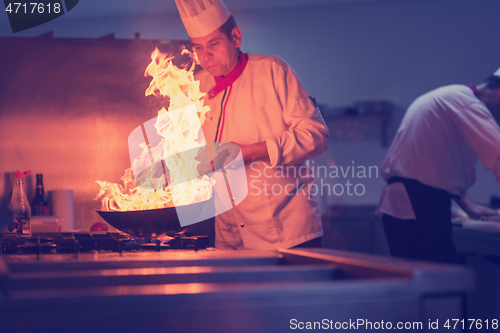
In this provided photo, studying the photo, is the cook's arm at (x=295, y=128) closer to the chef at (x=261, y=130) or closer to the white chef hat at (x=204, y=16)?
the chef at (x=261, y=130)

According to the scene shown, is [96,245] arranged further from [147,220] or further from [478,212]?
[478,212]

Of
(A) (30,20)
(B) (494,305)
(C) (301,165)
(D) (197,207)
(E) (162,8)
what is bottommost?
(B) (494,305)

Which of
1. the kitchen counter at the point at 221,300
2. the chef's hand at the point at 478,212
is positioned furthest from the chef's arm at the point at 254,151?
the chef's hand at the point at 478,212

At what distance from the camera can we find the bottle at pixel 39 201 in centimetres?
197

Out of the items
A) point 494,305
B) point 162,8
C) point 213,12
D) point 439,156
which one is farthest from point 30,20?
point 494,305

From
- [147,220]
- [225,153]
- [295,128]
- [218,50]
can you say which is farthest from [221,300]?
[218,50]

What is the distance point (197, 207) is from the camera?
4.08 feet

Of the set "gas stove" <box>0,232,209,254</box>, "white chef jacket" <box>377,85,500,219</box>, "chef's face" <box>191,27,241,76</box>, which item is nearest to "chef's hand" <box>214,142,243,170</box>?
"gas stove" <box>0,232,209,254</box>

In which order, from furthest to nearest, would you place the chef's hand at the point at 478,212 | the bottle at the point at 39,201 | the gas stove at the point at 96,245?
the chef's hand at the point at 478,212
the bottle at the point at 39,201
the gas stove at the point at 96,245

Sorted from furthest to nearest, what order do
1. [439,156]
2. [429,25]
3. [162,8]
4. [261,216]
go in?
[429,25] → [162,8] → [439,156] → [261,216]

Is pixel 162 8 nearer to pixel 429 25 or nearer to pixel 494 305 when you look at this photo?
pixel 429 25

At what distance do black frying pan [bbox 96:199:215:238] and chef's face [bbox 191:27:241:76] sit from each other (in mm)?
601

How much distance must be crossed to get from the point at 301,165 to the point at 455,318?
1.01 meters

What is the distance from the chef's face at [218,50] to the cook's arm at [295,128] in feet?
0.59
